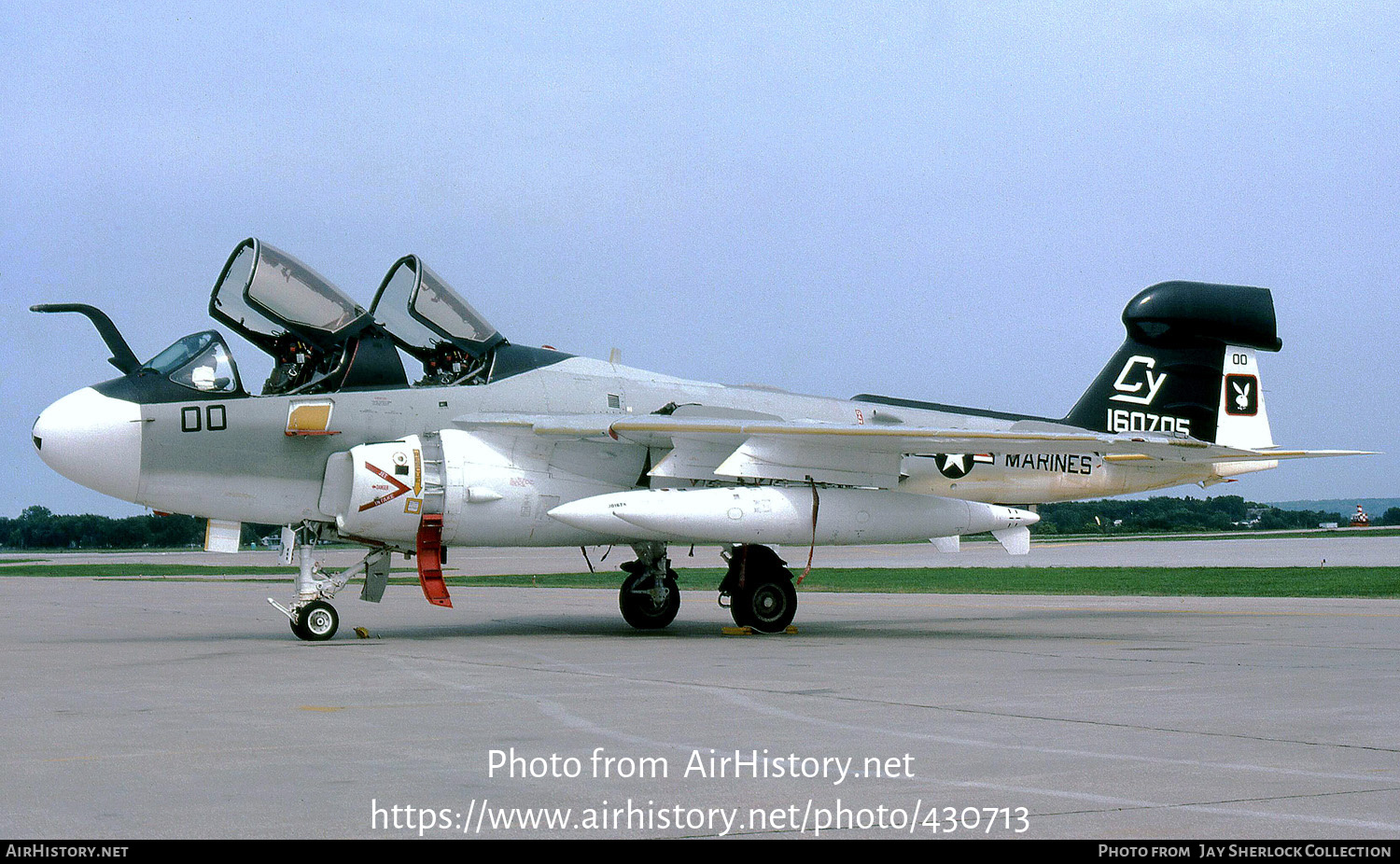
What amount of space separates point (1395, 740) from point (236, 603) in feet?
64.5

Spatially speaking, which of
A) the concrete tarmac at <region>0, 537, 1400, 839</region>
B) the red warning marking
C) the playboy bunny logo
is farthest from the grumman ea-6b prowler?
the playboy bunny logo

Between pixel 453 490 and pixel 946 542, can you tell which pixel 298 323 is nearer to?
pixel 453 490

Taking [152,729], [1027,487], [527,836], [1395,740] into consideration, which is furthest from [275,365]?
[1395,740]

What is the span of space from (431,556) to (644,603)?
3134 millimetres

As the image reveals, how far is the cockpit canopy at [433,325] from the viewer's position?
46.2 ft

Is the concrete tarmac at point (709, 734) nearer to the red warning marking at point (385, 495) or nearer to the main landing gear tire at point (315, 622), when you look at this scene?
the main landing gear tire at point (315, 622)

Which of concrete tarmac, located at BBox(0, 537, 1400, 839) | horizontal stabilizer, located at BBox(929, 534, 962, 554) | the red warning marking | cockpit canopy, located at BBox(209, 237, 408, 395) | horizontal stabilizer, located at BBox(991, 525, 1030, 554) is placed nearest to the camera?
concrete tarmac, located at BBox(0, 537, 1400, 839)

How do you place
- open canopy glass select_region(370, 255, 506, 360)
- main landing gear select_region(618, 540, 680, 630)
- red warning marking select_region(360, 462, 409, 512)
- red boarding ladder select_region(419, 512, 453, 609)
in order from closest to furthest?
red warning marking select_region(360, 462, 409, 512) → red boarding ladder select_region(419, 512, 453, 609) → open canopy glass select_region(370, 255, 506, 360) → main landing gear select_region(618, 540, 680, 630)

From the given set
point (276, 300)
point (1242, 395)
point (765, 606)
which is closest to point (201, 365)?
point (276, 300)

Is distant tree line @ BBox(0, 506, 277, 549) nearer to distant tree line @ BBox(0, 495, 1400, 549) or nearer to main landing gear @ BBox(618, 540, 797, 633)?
distant tree line @ BBox(0, 495, 1400, 549)

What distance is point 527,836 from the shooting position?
4.72 meters

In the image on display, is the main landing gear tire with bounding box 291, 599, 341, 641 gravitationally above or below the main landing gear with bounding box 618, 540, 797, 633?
below

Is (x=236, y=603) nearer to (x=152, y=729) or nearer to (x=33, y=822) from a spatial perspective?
(x=152, y=729)

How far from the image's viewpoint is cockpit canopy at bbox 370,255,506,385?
1408 centimetres
